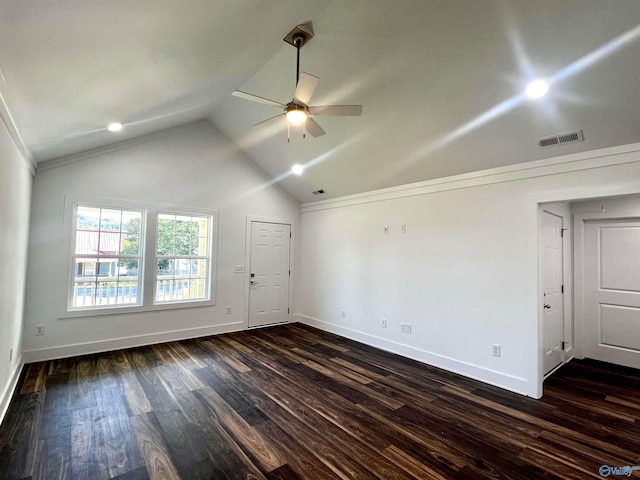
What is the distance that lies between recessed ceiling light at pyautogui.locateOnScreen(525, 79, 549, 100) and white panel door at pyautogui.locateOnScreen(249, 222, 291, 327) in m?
4.57

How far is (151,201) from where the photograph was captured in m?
4.67

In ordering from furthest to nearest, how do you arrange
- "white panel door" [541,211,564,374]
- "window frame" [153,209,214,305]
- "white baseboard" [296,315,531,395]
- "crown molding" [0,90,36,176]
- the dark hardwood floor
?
1. "window frame" [153,209,214,305]
2. "white panel door" [541,211,564,374]
3. "white baseboard" [296,315,531,395]
4. "crown molding" [0,90,36,176]
5. the dark hardwood floor

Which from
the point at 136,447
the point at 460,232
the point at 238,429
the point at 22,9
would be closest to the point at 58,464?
the point at 136,447

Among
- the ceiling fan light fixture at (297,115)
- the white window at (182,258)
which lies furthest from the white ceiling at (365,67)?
the white window at (182,258)

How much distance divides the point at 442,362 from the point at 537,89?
10.7 ft

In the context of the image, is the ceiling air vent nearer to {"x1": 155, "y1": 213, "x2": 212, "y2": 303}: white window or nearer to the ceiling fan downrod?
the ceiling fan downrod

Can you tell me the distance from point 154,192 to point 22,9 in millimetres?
3580

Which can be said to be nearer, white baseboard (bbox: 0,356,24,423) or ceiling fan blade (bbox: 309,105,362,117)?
ceiling fan blade (bbox: 309,105,362,117)

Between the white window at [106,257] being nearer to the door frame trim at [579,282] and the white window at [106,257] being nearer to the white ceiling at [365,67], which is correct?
the white ceiling at [365,67]

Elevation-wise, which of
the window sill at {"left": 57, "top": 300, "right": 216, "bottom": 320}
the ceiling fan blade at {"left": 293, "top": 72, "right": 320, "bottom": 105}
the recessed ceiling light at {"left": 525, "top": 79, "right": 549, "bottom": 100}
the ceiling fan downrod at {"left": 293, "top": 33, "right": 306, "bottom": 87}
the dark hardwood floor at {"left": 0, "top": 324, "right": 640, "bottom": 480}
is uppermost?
the ceiling fan downrod at {"left": 293, "top": 33, "right": 306, "bottom": 87}

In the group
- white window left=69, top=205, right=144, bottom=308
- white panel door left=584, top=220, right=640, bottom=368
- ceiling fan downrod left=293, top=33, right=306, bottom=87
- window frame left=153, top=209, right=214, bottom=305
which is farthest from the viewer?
window frame left=153, top=209, right=214, bottom=305

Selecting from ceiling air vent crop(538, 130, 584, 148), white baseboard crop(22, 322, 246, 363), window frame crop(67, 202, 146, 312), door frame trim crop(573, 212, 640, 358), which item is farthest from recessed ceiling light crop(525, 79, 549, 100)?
white baseboard crop(22, 322, 246, 363)

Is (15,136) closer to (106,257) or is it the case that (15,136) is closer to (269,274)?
(106,257)

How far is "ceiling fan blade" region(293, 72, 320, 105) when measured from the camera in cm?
215
